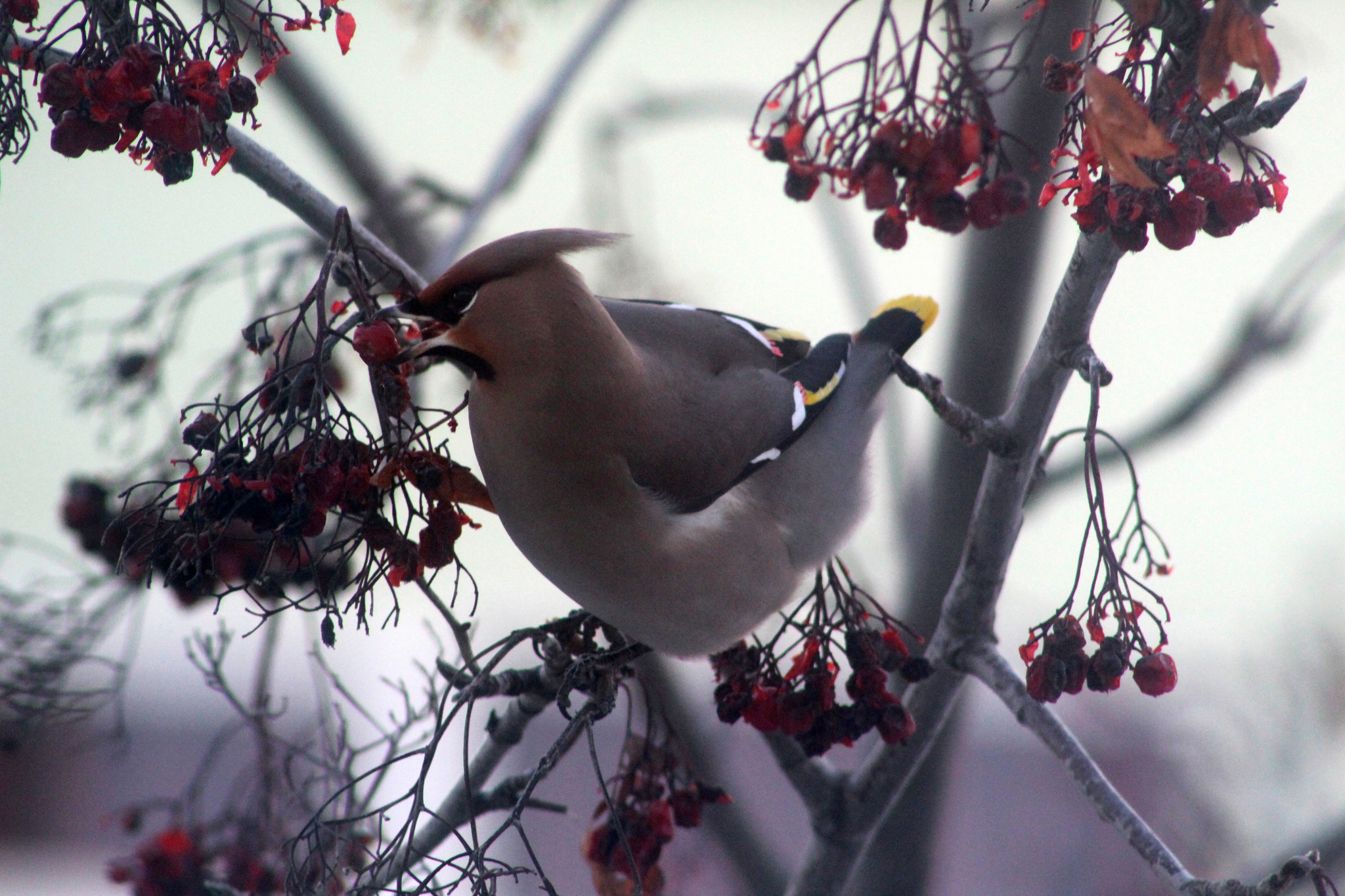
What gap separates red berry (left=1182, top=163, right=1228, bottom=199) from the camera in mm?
1342

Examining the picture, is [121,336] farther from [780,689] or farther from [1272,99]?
[1272,99]

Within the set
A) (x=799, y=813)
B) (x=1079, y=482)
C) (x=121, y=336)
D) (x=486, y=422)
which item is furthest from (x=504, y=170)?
(x=799, y=813)

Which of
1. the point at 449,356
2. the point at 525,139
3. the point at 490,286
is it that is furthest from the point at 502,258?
the point at 525,139

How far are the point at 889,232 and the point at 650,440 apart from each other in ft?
1.91

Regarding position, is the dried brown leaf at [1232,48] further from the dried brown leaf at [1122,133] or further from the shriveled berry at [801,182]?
the shriveled berry at [801,182]

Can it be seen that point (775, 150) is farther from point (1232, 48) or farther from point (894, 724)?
point (894, 724)

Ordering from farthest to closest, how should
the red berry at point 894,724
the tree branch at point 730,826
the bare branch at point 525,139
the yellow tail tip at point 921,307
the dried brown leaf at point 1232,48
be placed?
the tree branch at point 730,826 → the bare branch at point 525,139 → the yellow tail tip at point 921,307 → the red berry at point 894,724 → the dried brown leaf at point 1232,48

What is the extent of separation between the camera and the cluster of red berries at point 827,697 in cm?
179

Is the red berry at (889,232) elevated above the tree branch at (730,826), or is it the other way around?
the tree branch at (730,826)

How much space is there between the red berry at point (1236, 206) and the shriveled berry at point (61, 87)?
1.25 m

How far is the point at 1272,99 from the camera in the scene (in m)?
1.33

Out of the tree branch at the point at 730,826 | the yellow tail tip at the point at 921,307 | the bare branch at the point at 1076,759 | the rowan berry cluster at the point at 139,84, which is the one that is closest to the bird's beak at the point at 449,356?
the rowan berry cluster at the point at 139,84

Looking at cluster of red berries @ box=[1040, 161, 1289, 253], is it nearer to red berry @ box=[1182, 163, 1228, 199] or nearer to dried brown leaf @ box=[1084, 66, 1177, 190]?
red berry @ box=[1182, 163, 1228, 199]

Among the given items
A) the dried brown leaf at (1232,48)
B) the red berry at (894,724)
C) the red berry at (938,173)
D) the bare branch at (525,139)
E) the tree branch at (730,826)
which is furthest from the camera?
the tree branch at (730,826)
